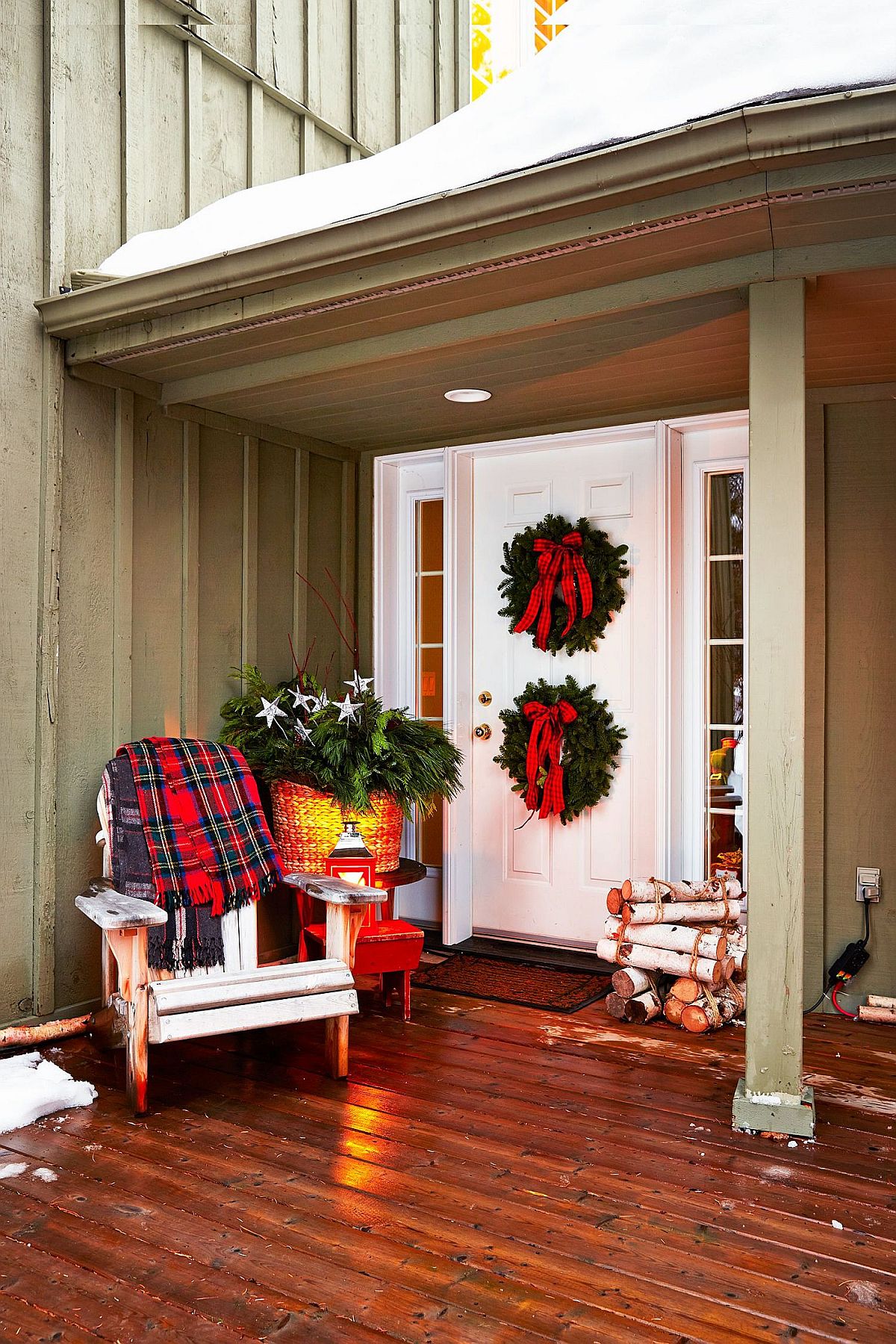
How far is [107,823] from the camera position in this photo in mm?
3404

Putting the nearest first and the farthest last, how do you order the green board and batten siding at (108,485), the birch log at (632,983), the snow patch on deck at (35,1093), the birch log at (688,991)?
the snow patch on deck at (35,1093) → the green board and batten siding at (108,485) → the birch log at (688,991) → the birch log at (632,983)

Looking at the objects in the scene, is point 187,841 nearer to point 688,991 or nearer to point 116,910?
point 116,910

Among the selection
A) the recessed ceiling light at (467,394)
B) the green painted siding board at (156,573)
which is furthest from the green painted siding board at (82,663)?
the recessed ceiling light at (467,394)

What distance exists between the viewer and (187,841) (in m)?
3.40

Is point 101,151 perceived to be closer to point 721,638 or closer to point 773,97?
point 773,97

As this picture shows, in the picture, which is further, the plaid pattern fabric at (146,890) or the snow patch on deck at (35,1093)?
the plaid pattern fabric at (146,890)

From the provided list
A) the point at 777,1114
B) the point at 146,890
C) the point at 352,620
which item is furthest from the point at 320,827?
the point at 777,1114

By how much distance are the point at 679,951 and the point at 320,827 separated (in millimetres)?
1397

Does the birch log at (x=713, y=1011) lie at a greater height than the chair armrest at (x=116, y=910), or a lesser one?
lesser

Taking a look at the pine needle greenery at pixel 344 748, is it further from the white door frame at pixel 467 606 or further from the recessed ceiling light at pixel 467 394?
the recessed ceiling light at pixel 467 394

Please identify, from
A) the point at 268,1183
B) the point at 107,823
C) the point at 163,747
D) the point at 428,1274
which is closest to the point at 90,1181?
the point at 268,1183

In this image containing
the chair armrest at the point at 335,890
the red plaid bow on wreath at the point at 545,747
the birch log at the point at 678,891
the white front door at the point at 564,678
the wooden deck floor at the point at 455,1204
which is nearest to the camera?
the wooden deck floor at the point at 455,1204

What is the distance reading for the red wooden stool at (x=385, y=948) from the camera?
11.9 ft

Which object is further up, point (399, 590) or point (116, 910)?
point (399, 590)
